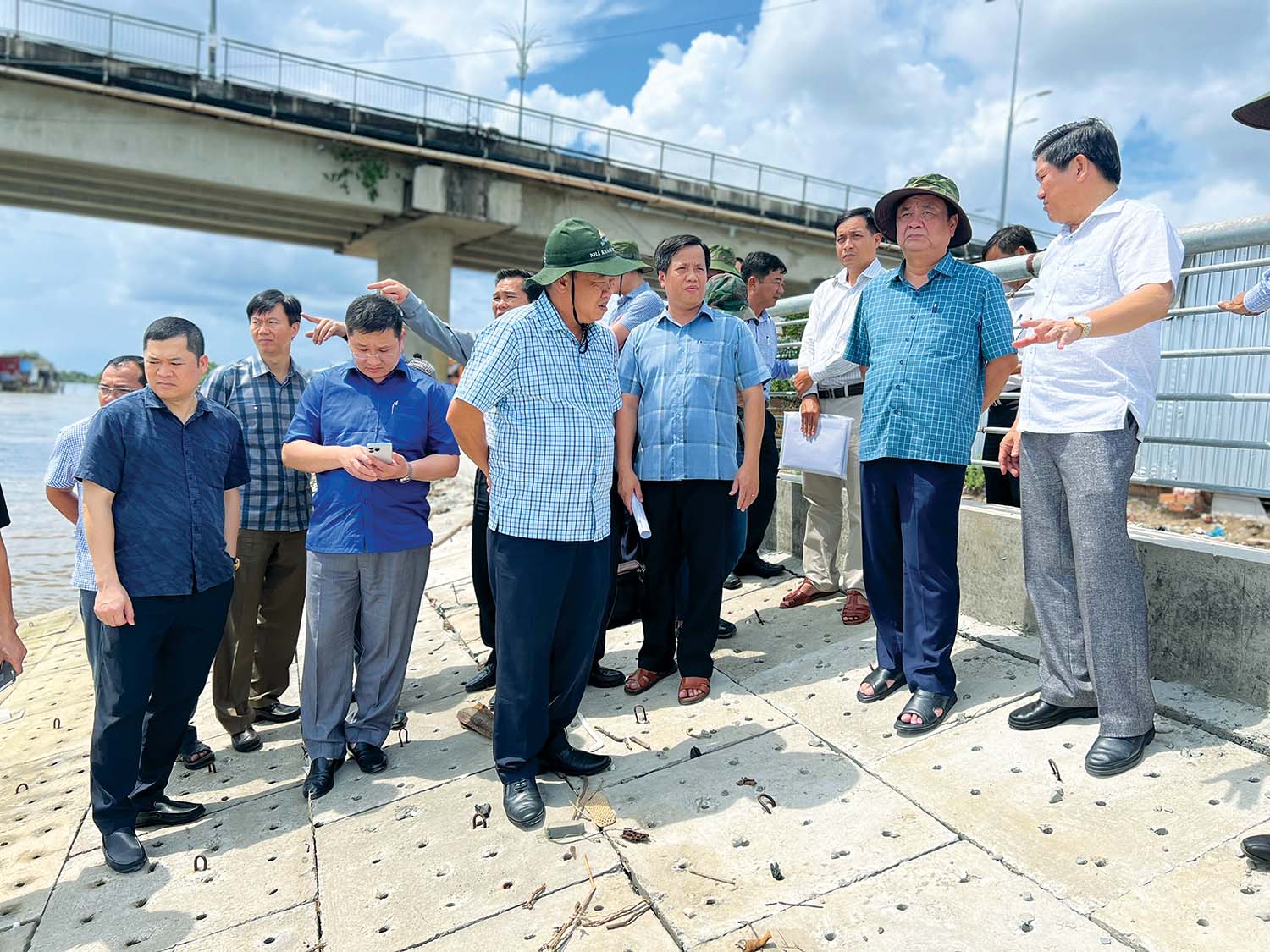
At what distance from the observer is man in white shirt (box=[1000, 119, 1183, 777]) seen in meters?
2.88

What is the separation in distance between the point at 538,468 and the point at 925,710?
1.74 metres

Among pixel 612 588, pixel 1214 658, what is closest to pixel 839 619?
pixel 612 588

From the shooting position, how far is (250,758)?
4.05m

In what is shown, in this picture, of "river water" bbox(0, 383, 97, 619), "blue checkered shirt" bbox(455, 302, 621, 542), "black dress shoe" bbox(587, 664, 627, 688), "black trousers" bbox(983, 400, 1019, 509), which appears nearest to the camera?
"blue checkered shirt" bbox(455, 302, 621, 542)

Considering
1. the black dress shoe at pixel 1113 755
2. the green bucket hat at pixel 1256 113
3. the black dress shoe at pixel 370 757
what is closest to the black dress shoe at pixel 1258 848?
the black dress shoe at pixel 1113 755

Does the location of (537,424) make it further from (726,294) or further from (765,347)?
(765,347)

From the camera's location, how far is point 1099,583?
297 cm

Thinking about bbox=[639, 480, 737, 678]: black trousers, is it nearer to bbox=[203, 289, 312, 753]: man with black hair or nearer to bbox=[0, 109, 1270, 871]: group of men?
bbox=[0, 109, 1270, 871]: group of men

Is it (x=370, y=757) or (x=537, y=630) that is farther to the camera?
(x=370, y=757)

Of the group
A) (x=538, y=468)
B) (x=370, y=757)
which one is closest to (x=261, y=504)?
(x=370, y=757)

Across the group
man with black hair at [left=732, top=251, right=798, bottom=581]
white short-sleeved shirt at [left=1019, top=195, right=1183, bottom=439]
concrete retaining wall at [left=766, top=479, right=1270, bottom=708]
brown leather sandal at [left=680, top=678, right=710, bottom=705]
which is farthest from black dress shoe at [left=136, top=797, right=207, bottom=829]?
concrete retaining wall at [left=766, top=479, right=1270, bottom=708]

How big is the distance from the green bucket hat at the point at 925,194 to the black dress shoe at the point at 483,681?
2899 millimetres

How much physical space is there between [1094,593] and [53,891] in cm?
370

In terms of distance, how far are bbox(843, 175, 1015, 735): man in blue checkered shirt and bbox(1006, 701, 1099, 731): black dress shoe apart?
0.98ft
